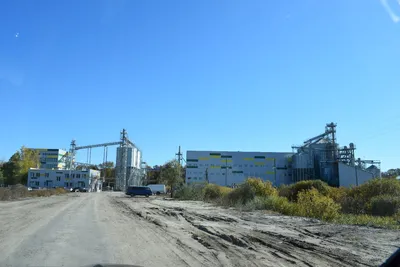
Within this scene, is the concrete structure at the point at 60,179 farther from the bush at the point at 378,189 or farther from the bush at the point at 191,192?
the bush at the point at 378,189

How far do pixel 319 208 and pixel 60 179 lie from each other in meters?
115

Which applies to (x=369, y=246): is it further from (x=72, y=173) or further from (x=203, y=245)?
(x=72, y=173)

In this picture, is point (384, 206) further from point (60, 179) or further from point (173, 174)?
point (60, 179)

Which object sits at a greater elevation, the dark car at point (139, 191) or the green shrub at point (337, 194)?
the green shrub at point (337, 194)

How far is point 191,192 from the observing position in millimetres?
46656

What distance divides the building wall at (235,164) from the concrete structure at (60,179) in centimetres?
3706

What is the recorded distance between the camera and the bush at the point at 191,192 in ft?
148

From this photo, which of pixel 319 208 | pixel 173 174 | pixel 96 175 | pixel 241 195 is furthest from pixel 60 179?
pixel 319 208

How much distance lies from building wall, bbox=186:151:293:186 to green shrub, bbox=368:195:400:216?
78505 millimetres

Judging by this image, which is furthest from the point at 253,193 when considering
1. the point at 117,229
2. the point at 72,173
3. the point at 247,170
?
the point at 72,173

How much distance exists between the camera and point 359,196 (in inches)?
1002

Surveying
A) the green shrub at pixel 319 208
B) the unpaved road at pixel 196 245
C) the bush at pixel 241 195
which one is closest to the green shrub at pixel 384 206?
the green shrub at pixel 319 208

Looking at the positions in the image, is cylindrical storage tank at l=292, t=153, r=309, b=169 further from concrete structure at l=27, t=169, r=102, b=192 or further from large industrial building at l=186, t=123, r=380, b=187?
concrete structure at l=27, t=169, r=102, b=192

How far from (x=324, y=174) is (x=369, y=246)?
258 feet
